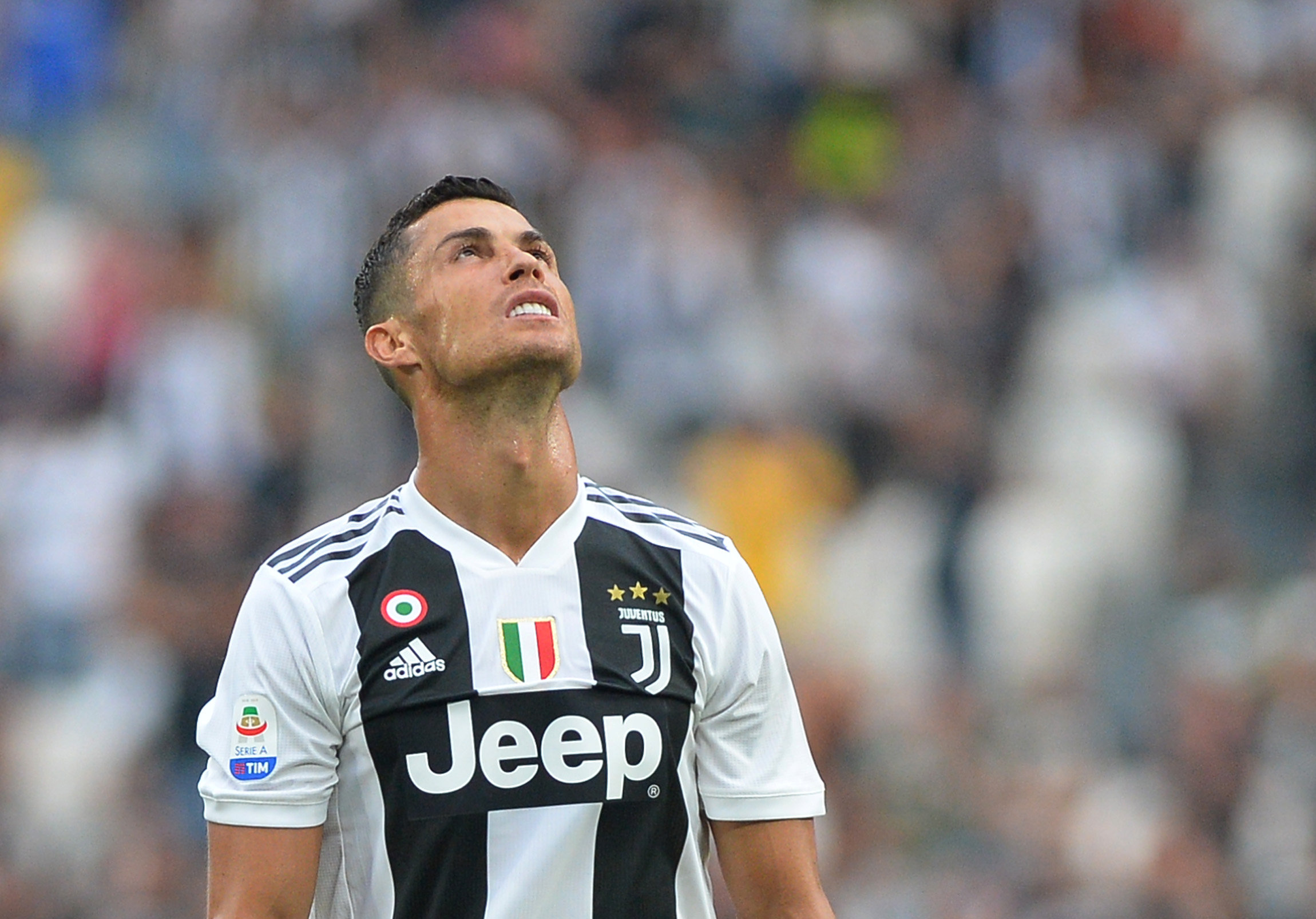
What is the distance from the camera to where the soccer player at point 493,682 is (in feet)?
12.3

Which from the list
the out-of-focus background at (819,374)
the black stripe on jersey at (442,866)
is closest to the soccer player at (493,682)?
the black stripe on jersey at (442,866)

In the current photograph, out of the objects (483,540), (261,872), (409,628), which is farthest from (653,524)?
(261,872)

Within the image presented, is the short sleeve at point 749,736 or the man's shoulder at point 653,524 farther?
the man's shoulder at point 653,524

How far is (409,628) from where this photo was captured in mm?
3826

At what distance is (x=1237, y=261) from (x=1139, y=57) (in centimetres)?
148

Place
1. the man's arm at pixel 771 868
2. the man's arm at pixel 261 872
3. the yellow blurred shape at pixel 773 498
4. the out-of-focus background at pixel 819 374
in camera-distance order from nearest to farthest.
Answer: the man's arm at pixel 261 872, the man's arm at pixel 771 868, the out-of-focus background at pixel 819 374, the yellow blurred shape at pixel 773 498

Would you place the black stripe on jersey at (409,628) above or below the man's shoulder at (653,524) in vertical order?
below

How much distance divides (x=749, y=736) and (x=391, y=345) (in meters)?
1.00

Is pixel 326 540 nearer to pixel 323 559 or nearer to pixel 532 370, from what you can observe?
pixel 323 559

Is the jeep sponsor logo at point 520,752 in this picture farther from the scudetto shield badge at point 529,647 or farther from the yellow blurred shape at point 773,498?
the yellow blurred shape at point 773,498

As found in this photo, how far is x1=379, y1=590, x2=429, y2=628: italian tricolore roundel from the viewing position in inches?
151

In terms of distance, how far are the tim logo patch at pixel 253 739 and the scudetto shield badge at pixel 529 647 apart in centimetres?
42

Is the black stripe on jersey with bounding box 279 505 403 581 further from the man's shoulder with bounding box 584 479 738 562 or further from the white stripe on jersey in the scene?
the white stripe on jersey

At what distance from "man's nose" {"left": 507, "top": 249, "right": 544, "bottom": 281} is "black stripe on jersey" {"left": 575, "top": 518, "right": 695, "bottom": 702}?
1.55 feet
